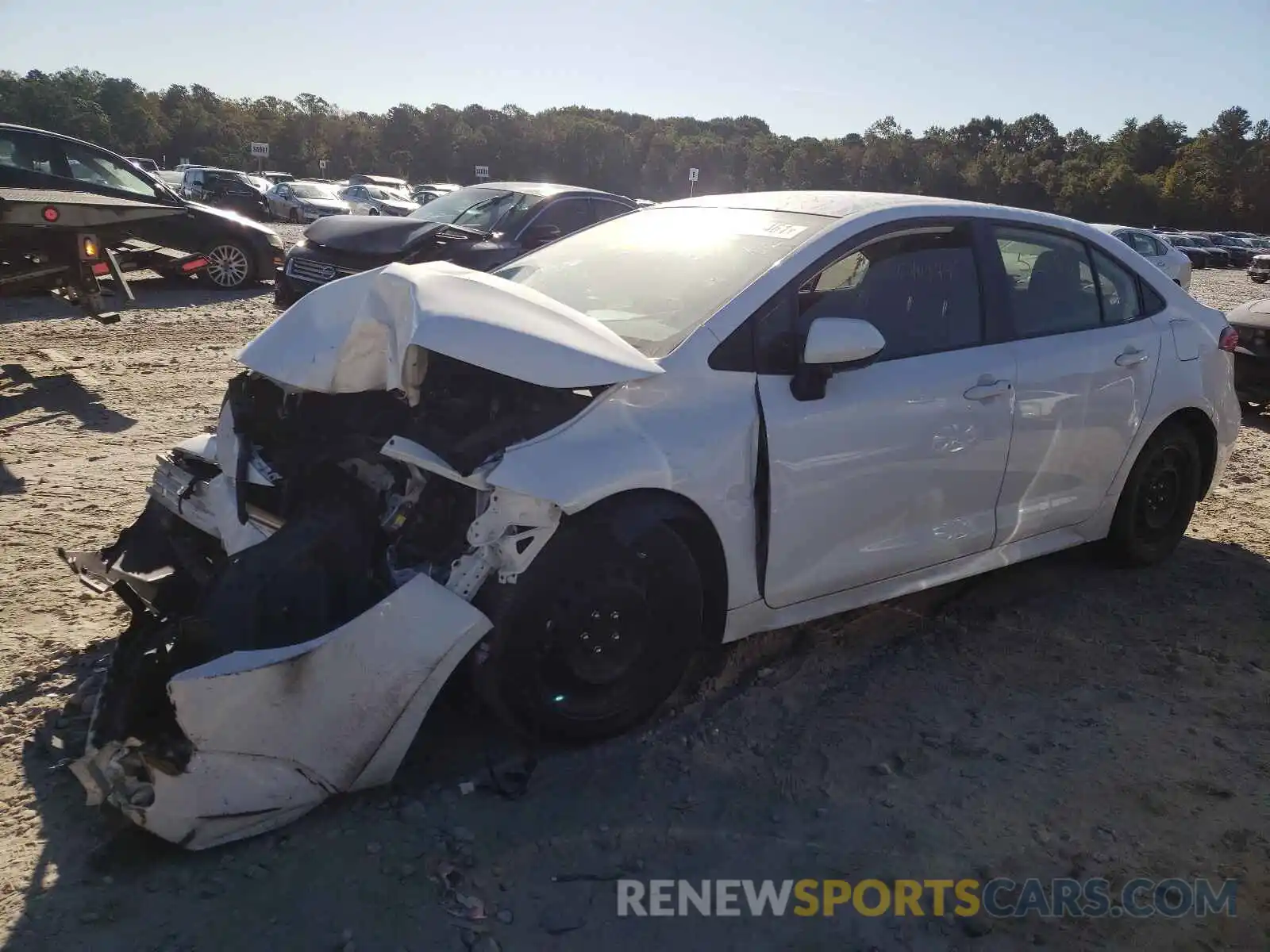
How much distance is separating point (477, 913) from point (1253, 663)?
343 cm

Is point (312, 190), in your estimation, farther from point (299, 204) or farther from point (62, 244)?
point (62, 244)

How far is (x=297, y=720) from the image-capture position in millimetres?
2539

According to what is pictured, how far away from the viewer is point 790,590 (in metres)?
3.40

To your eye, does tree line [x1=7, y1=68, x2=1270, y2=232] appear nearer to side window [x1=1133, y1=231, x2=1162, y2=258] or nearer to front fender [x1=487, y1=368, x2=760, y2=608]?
side window [x1=1133, y1=231, x2=1162, y2=258]

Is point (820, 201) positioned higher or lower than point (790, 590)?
higher

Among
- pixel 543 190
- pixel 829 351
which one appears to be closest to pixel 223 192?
pixel 543 190

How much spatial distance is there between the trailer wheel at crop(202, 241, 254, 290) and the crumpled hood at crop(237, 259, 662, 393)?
10.2 meters

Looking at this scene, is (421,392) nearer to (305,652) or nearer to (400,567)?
(400,567)

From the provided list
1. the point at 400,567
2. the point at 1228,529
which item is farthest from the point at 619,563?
the point at 1228,529

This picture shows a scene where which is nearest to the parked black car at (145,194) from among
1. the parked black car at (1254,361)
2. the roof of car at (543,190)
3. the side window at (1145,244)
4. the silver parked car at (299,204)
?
the roof of car at (543,190)

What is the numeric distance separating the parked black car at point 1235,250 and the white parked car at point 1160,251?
30.0m

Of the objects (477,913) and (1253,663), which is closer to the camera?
(477,913)

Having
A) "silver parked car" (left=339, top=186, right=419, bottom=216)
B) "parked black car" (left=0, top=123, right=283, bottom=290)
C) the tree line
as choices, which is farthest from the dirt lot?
the tree line

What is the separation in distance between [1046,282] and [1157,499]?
1.36 m
